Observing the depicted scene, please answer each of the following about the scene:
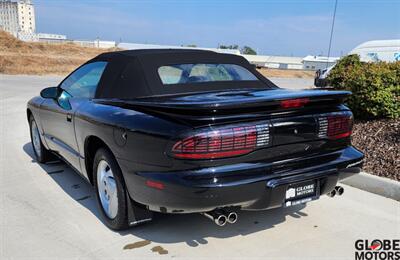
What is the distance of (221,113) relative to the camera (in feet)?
8.79

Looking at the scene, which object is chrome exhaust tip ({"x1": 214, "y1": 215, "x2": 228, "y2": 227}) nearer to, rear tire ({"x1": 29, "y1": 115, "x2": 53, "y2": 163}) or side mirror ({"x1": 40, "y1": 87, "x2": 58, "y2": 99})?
side mirror ({"x1": 40, "y1": 87, "x2": 58, "y2": 99})

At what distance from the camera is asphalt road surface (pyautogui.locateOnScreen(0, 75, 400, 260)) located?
3098mm

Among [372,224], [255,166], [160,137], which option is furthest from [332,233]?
[160,137]

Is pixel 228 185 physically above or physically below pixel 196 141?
below

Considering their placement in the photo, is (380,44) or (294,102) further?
(380,44)

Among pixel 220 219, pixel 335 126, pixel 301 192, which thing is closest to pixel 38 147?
pixel 220 219

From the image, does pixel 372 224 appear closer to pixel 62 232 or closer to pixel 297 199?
pixel 297 199

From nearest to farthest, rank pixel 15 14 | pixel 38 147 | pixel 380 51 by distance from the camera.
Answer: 1. pixel 38 147
2. pixel 380 51
3. pixel 15 14

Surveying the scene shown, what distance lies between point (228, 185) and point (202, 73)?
169cm

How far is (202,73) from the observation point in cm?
401

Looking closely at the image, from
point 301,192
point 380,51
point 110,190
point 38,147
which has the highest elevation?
point 380,51

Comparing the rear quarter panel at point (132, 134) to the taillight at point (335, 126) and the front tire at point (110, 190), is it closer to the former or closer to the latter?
the front tire at point (110, 190)

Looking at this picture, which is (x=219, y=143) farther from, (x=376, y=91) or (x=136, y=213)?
(x=376, y=91)

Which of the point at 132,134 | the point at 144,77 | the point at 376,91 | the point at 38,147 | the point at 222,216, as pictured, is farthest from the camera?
the point at 376,91
